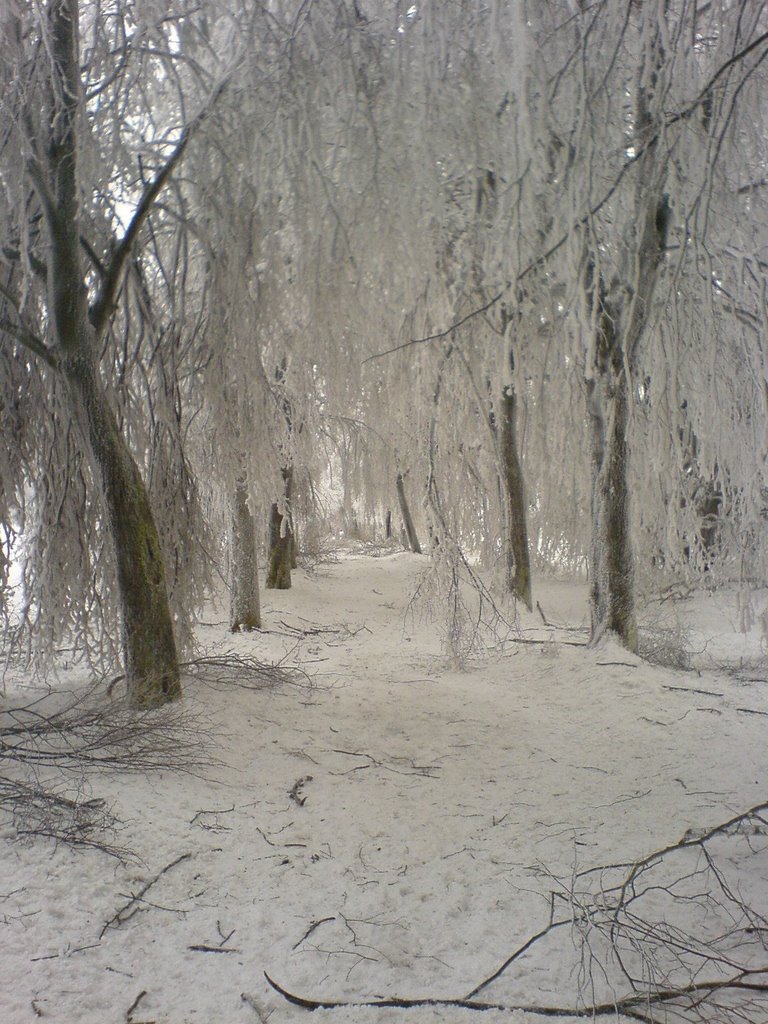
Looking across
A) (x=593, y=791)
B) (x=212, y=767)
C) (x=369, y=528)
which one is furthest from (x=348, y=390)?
(x=369, y=528)

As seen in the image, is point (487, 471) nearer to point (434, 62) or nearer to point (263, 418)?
point (263, 418)

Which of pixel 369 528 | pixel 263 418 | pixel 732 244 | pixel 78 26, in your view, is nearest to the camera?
pixel 78 26

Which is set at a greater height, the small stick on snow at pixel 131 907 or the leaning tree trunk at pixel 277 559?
the leaning tree trunk at pixel 277 559

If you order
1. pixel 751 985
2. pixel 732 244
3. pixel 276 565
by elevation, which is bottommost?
pixel 751 985

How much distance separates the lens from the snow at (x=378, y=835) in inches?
82.4

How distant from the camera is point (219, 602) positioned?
7984mm

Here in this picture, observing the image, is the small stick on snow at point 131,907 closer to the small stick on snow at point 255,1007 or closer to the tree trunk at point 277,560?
the small stick on snow at point 255,1007

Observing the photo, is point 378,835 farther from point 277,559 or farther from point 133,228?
point 277,559

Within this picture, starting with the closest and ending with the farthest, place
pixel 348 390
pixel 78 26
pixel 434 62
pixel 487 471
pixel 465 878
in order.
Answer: pixel 465 878, pixel 434 62, pixel 78 26, pixel 348 390, pixel 487 471

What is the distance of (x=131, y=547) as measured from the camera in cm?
414

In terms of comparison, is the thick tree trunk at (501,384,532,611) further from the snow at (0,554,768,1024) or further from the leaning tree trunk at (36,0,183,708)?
the leaning tree trunk at (36,0,183,708)

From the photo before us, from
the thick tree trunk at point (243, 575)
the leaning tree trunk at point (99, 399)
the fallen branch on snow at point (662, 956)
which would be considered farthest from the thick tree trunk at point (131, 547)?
the thick tree trunk at point (243, 575)

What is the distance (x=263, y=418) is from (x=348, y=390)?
72 centimetres

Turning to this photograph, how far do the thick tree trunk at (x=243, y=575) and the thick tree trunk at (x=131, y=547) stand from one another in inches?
115
